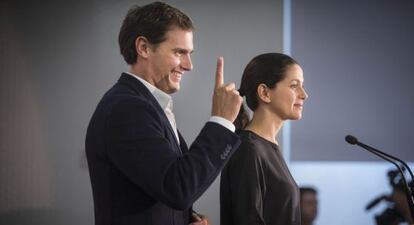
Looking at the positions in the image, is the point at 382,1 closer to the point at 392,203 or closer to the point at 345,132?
the point at 345,132

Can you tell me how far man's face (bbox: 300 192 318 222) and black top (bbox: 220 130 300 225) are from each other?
1.43 metres

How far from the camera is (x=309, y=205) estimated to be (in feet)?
9.24

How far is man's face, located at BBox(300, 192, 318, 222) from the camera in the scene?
9.16ft

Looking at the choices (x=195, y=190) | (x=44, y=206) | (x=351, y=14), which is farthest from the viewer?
(x=351, y=14)

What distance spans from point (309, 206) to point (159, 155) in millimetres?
2054

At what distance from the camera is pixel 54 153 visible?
2695 mm

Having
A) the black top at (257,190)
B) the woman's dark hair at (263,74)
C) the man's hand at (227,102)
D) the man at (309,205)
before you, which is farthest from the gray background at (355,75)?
the man's hand at (227,102)

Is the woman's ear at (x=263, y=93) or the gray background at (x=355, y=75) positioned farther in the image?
the gray background at (x=355, y=75)

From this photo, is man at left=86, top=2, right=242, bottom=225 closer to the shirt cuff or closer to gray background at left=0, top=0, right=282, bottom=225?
the shirt cuff

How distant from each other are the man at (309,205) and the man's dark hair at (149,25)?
1867 mm

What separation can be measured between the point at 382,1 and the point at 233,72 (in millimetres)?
1002

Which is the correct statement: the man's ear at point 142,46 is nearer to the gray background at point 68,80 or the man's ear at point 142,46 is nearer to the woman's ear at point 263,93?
the woman's ear at point 263,93

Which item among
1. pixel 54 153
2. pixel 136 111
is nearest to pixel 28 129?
pixel 54 153

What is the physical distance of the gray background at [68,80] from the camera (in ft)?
8.82
